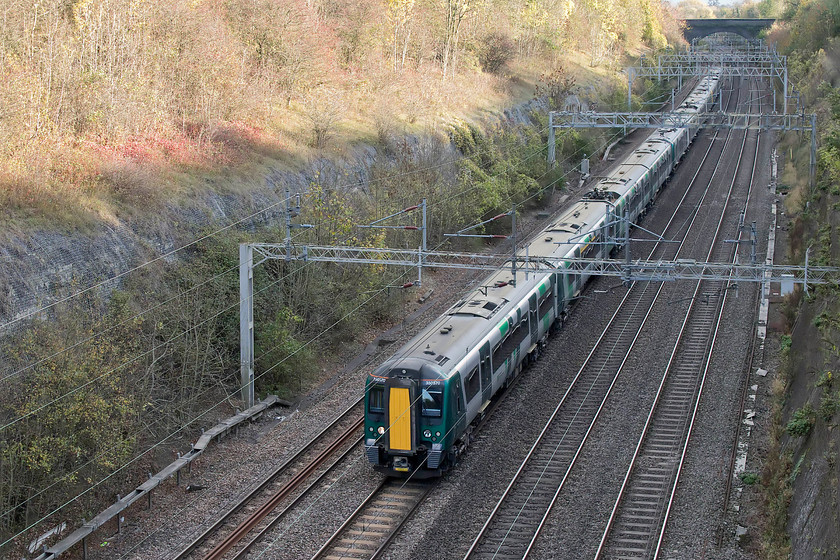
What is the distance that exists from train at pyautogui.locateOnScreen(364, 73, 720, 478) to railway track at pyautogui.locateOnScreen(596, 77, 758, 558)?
341 cm

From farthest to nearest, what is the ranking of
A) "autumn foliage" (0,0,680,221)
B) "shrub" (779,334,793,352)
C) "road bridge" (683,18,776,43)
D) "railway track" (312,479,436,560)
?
"road bridge" (683,18,776,43) < "shrub" (779,334,793,352) < "autumn foliage" (0,0,680,221) < "railway track" (312,479,436,560)

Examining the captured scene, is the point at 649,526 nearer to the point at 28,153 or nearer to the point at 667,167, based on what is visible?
the point at 28,153

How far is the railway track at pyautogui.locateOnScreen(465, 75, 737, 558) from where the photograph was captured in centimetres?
1584

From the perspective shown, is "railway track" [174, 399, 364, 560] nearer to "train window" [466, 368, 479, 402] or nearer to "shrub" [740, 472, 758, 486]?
"train window" [466, 368, 479, 402]


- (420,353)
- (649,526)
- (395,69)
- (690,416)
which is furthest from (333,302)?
(395,69)

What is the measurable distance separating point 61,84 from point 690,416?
18856 mm

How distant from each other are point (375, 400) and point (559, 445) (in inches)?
179

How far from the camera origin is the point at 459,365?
704 inches

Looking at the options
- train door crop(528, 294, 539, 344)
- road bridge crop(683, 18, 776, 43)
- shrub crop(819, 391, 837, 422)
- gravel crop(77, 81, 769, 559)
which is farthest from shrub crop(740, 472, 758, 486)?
road bridge crop(683, 18, 776, 43)

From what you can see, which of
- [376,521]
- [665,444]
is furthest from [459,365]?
[665,444]

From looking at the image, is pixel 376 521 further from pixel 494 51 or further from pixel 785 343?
pixel 494 51

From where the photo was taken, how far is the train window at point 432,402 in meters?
17.2

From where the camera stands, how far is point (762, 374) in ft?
75.0

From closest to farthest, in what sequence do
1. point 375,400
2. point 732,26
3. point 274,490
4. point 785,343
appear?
point 375,400, point 274,490, point 785,343, point 732,26
